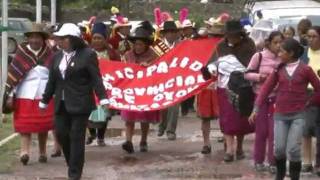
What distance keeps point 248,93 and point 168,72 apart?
173 centimetres

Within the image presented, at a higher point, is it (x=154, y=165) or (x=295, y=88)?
(x=295, y=88)

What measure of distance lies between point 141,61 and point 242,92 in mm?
1979

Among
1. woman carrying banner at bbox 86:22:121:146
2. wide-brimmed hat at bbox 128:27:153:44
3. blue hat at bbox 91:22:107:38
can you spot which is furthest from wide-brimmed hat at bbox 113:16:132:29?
wide-brimmed hat at bbox 128:27:153:44

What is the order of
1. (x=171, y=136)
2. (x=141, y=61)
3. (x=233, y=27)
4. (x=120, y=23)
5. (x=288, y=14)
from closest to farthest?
(x=233, y=27) → (x=141, y=61) → (x=171, y=136) → (x=120, y=23) → (x=288, y=14)

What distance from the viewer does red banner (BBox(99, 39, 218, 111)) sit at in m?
11.4

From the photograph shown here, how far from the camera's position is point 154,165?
34.6 feet

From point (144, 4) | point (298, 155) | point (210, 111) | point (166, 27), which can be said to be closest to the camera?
point (298, 155)

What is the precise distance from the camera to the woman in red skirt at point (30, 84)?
10578 millimetres

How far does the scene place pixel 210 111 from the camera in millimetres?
11320

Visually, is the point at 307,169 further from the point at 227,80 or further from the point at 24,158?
the point at 24,158

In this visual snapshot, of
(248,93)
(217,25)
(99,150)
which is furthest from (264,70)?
(99,150)

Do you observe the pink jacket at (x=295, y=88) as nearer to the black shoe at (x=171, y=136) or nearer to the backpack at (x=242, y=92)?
the backpack at (x=242, y=92)

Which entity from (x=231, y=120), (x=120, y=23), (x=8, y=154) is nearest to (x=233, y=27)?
(x=231, y=120)

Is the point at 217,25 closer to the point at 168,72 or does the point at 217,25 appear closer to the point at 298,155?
the point at 168,72
